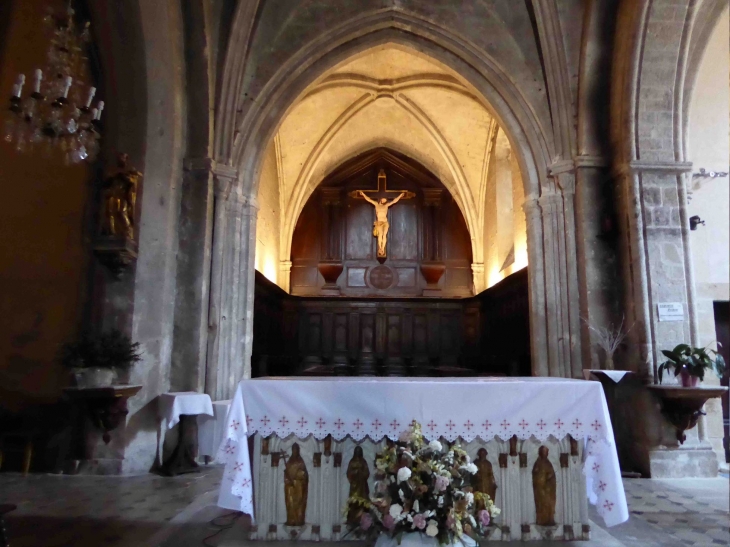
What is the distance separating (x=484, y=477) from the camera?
393cm

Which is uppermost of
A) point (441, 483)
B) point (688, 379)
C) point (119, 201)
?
point (119, 201)

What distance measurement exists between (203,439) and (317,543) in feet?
12.9

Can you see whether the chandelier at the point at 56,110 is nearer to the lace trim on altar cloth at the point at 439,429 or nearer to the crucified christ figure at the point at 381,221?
the lace trim on altar cloth at the point at 439,429

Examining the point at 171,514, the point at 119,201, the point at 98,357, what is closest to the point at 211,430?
the point at 98,357

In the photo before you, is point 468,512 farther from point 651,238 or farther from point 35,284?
point 35,284

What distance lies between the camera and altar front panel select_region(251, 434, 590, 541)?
3893mm

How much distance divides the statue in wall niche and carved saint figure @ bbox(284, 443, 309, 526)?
0.32 meters

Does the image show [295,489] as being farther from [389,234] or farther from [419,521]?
[389,234]

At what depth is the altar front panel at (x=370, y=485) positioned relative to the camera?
3893mm

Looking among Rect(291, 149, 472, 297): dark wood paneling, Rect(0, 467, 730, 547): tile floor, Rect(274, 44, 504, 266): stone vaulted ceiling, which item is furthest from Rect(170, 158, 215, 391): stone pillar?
Rect(291, 149, 472, 297): dark wood paneling

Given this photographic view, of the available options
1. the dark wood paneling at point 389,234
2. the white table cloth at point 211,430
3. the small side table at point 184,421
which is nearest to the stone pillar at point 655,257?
the white table cloth at point 211,430

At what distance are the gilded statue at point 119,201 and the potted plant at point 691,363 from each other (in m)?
6.57

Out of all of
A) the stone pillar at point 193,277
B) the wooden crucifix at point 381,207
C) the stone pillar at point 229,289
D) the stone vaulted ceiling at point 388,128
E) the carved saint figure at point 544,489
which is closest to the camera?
the carved saint figure at point 544,489

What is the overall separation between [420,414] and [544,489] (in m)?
1.04
